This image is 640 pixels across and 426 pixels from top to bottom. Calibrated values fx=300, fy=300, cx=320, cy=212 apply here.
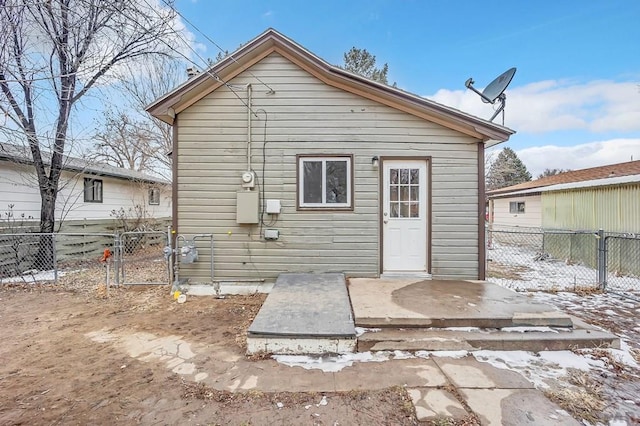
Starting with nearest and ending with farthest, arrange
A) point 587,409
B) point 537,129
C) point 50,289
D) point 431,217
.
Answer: point 587,409, point 431,217, point 50,289, point 537,129

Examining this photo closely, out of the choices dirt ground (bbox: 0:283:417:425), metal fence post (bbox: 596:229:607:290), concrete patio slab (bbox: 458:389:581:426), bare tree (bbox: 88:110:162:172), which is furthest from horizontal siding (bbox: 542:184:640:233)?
bare tree (bbox: 88:110:162:172)

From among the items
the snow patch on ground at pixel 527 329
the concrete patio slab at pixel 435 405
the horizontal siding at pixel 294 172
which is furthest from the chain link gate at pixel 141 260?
the snow patch on ground at pixel 527 329

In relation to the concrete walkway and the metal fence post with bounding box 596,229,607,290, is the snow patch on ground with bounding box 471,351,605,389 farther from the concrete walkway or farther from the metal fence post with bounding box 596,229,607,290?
the metal fence post with bounding box 596,229,607,290

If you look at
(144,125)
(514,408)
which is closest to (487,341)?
(514,408)

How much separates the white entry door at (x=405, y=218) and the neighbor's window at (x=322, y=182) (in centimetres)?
79

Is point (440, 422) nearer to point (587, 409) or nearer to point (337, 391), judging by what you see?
point (337, 391)

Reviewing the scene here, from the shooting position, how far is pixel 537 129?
85.1 ft

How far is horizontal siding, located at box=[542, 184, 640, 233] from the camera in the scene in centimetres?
768

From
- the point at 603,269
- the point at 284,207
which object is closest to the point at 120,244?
the point at 284,207

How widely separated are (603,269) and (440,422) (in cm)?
576

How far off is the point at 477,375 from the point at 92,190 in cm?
1192

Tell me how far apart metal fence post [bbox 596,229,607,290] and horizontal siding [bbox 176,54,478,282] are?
2.57m

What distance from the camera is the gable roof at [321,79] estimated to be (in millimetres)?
5082

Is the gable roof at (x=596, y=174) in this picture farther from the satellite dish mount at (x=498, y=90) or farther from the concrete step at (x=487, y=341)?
the concrete step at (x=487, y=341)
